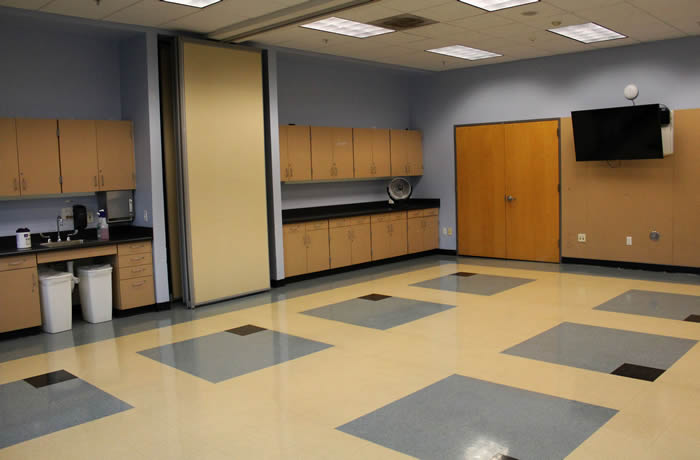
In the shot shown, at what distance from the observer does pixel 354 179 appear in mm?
8844

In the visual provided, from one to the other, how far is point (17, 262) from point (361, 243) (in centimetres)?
447

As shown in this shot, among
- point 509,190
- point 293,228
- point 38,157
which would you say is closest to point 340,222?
point 293,228

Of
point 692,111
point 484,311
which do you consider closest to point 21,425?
point 484,311

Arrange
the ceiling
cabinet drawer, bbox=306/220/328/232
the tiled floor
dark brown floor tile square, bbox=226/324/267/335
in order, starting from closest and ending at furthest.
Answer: the tiled floor, the ceiling, dark brown floor tile square, bbox=226/324/267/335, cabinet drawer, bbox=306/220/328/232

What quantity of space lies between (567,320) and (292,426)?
3145 millimetres

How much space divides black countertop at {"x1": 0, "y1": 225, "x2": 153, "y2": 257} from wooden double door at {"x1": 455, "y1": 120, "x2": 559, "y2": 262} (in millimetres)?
5071

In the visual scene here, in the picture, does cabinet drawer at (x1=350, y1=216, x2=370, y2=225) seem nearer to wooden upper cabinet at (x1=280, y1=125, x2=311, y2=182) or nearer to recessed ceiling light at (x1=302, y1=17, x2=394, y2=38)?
wooden upper cabinet at (x1=280, y1=125, x2=311, y2=182)

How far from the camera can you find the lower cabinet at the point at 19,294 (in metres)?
5.25

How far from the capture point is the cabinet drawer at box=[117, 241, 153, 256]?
601cm

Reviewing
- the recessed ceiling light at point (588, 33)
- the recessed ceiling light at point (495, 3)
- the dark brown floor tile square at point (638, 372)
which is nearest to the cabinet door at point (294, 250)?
the recessed ceiling light at point (495, 3)

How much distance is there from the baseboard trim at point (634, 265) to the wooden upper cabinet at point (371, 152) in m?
2.97

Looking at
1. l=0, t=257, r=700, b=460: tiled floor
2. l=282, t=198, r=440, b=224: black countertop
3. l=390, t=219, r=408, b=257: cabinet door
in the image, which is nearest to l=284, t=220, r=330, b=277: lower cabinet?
l=282, t=198, r=440, b=224: black countertop

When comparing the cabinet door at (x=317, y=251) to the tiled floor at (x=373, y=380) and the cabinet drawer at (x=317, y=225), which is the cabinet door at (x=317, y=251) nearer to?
the cabinet drawer at (x=317, y=225)

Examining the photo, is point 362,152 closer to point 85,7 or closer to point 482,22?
point 482,22
